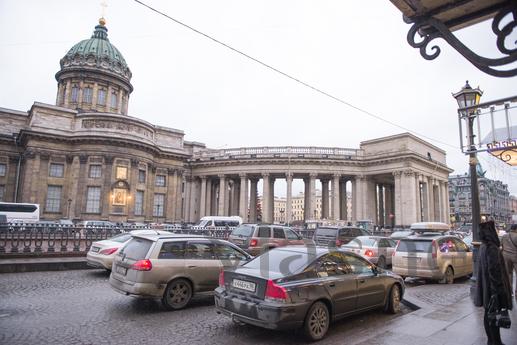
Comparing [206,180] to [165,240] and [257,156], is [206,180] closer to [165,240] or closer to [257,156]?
[257,156]

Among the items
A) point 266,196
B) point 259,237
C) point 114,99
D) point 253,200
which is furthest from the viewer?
point 253,200

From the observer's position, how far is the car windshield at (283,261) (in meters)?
6.39

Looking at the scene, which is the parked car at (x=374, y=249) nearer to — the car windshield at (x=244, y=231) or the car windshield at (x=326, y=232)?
the car windshield at (x=326, y=232)

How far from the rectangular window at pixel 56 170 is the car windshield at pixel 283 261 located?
4391 cm

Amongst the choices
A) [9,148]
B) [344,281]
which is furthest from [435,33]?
[9,148]

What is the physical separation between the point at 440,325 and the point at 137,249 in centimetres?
654

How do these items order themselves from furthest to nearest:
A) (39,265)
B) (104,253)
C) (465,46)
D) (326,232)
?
(326,232), (39,265), (104,253), (465,46)

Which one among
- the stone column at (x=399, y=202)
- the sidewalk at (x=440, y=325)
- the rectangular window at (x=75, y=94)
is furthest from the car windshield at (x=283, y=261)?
the rectangular window at (x=75, y=94)

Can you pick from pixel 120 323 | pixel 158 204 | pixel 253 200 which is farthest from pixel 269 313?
pixel 253 200

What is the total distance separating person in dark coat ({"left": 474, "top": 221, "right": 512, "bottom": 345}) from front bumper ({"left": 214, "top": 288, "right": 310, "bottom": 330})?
9.08 ft

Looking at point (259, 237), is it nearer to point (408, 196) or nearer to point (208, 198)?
point (408, 196)

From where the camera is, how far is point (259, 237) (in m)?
15.8

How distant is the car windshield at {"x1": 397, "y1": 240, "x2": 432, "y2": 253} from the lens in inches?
480

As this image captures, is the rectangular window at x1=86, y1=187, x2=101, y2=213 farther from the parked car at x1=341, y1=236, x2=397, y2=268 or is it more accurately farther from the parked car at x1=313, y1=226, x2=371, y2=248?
the parked car at x1=341, y1=236, x2=397, y2=268
